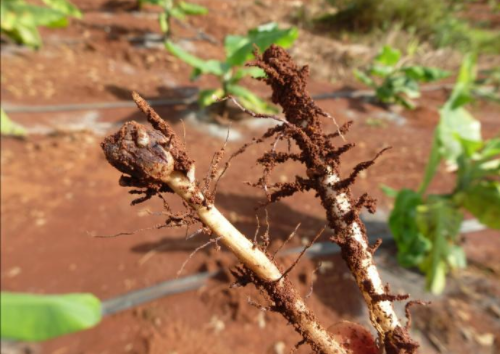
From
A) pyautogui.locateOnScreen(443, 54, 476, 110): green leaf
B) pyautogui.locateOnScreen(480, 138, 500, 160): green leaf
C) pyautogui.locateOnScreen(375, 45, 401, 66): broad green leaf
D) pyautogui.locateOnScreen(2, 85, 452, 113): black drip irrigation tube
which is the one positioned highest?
pyautogui.locateOnScreen(443, 54, 476, 110): green leaf

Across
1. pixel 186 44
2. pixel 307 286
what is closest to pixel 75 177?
pixel 307 286

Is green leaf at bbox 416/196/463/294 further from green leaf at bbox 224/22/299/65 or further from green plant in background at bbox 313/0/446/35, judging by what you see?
green plant in background at bbox 313/0/446/35

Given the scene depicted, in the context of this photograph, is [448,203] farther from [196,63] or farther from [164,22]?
[164,22]

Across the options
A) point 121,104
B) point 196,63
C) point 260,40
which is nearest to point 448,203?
point 260,40

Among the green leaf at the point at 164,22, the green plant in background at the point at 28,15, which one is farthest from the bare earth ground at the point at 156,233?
the green leaf at the point at 164,22

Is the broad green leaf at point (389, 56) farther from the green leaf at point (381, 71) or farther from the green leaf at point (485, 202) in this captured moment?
the green leaf at point (485, 202)

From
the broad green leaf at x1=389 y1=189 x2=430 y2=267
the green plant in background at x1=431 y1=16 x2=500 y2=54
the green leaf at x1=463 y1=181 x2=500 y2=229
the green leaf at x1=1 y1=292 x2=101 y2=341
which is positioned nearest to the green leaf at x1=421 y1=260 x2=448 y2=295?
the broad green leaf at x1=389 y1=189 x2=430 y2=267
